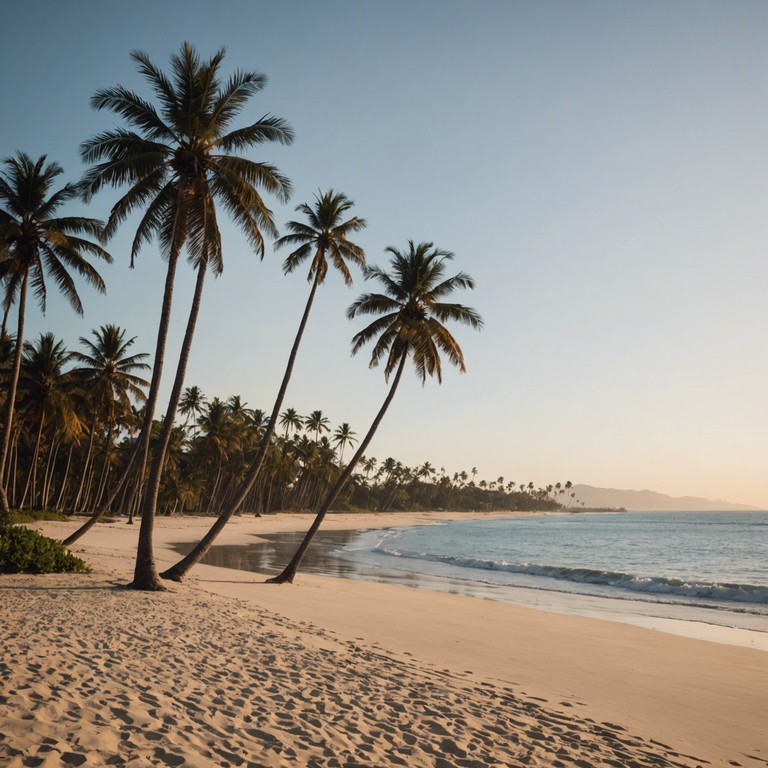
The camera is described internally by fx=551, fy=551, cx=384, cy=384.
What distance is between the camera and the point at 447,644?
417 inches

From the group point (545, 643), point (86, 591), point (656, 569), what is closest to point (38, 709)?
point (86, 591)

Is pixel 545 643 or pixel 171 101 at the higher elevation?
pixel 171 101

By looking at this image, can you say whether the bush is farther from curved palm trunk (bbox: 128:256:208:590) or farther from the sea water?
the sea water

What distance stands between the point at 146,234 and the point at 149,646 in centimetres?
1080

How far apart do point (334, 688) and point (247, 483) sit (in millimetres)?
9894

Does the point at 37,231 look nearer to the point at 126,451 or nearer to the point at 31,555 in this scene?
the point at 31,555

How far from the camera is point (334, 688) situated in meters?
6.45

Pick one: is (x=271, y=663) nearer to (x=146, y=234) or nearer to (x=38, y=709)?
(x=38, y=709)

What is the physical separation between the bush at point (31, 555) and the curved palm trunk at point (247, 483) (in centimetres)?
232

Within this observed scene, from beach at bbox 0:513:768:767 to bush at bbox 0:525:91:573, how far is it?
63 centimetres

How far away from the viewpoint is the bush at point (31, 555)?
42.3 feet

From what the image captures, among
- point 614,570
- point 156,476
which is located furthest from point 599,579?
point 156,476

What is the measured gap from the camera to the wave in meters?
23.4

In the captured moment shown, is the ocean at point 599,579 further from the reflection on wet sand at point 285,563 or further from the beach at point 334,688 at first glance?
the beach at point 334,688
